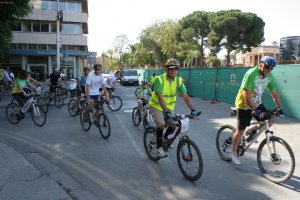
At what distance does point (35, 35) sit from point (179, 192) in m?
46.9

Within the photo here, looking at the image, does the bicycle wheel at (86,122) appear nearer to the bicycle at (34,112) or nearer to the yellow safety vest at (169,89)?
the bicycle at (34,112)

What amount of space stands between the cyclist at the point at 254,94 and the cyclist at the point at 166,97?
83 centimetres

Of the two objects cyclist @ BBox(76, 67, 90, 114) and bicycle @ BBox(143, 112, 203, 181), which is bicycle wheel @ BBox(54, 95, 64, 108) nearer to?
cyclist @ BBox(76, 67, 90, 114)

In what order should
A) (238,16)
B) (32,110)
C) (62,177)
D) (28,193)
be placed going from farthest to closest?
(238,16)
(32,110)
(62,177)
(28,193)

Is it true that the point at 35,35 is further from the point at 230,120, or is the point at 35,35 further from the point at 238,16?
the point at 230,120

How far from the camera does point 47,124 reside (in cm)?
1105

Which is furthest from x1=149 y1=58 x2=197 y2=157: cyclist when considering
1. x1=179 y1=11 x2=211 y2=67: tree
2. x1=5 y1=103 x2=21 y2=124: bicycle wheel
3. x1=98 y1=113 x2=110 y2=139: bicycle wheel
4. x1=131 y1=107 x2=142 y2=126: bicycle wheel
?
x1=179 y1=11 x2=211 y2=67: tree

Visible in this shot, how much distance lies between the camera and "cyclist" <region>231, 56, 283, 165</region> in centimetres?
544

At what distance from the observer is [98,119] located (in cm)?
898

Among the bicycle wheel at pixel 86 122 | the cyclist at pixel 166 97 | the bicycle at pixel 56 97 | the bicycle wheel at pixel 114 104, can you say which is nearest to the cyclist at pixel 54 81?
the bicycle at pixel 56 97

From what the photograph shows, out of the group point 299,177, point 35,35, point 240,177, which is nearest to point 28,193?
point 240,177

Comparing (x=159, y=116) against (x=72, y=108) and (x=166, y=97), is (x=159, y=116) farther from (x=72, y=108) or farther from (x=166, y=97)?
(x=72, y=108)

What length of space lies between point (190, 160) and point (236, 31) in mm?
44300

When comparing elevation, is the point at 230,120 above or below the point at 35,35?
below
